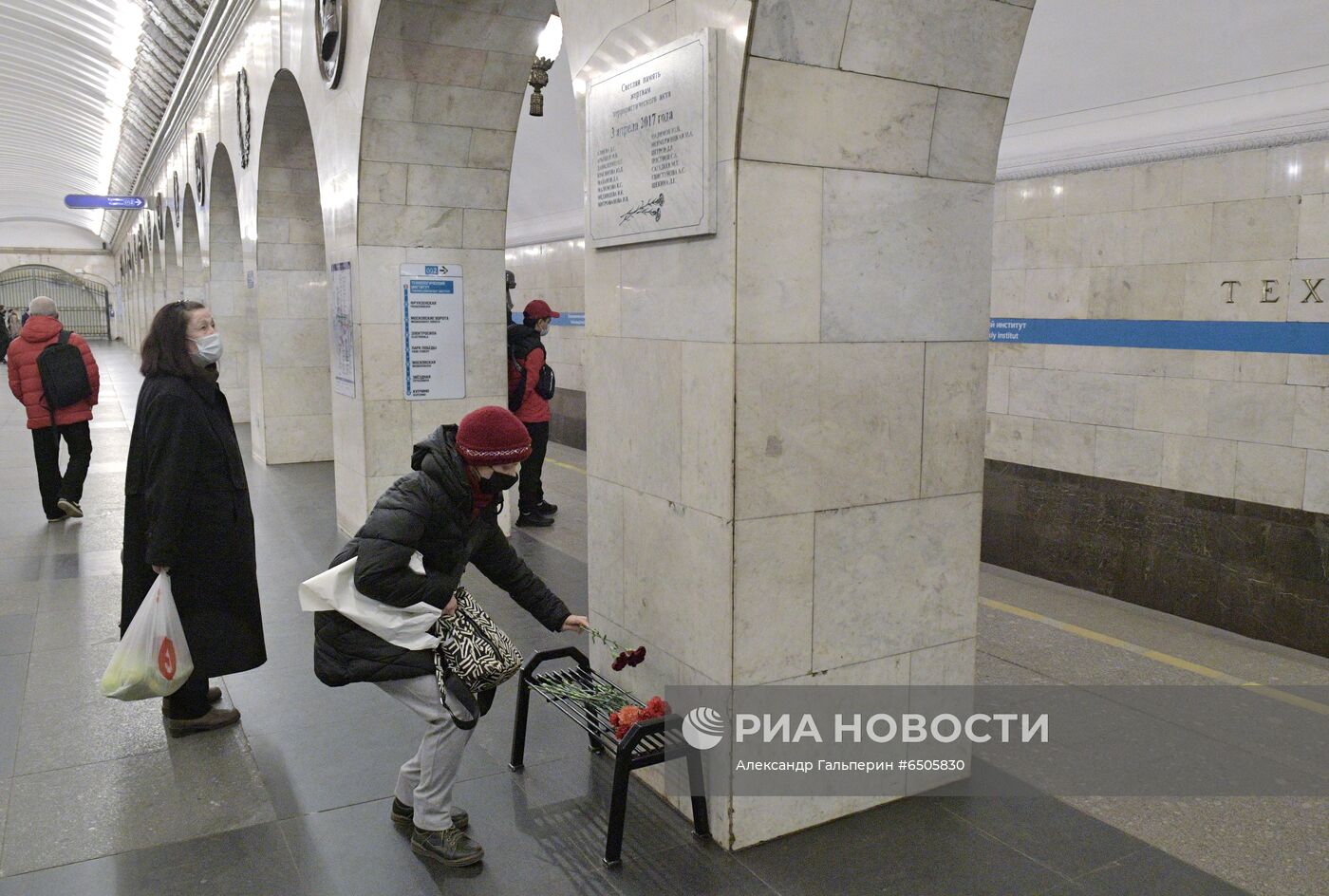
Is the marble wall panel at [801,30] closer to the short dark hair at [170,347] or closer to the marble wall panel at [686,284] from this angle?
the marble wall panel at [686,284]

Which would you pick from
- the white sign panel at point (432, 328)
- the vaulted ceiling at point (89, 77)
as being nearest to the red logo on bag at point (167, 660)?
the white sign panel at point (432, 328)

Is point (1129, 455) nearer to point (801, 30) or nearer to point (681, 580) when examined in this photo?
point (681, 580)

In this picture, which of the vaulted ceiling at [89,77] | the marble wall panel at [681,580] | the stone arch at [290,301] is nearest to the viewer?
the marble wall panel at [681,580]

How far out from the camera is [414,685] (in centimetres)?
293

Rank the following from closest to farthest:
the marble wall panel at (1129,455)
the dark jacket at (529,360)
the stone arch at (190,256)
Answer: the marble wall panel at (1129,455)
the dark jacket at (529,360)
the stone arch at (190,256)

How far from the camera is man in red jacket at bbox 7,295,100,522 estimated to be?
7.52m

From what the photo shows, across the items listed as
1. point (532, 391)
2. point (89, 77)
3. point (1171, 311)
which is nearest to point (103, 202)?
point (89, 77)

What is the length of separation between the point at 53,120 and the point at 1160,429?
33.3m

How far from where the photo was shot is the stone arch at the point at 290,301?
1044 cm

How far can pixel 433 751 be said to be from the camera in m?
3.00

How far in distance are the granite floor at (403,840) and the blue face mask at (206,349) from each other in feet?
4.90

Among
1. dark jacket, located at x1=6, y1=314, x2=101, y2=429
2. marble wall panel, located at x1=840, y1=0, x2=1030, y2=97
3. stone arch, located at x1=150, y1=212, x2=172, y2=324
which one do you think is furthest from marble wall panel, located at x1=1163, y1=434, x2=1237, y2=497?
stone arch, located at x1=150, y1=212, x2=172, y2=324

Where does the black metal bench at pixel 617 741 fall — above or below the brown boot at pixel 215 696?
above

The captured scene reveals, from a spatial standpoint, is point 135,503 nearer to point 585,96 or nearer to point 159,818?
point 159,818
